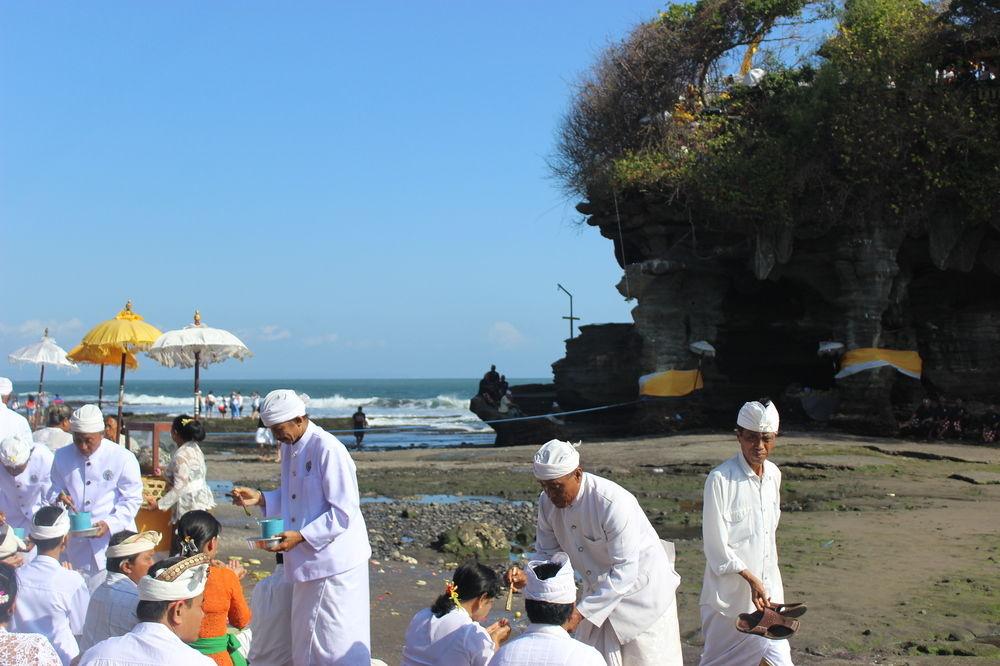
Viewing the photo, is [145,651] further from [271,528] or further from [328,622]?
[328,622]

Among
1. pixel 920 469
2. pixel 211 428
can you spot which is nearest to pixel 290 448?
pixel 920 469

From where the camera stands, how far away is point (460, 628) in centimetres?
513

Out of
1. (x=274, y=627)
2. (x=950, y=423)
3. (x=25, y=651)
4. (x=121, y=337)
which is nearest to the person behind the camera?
(x=25, y=651)

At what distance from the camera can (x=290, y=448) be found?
611 cm

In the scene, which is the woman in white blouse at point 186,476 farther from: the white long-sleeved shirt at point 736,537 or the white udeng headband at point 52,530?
the white long-sleeved shirt at point 736,537

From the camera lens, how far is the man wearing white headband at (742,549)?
586cm

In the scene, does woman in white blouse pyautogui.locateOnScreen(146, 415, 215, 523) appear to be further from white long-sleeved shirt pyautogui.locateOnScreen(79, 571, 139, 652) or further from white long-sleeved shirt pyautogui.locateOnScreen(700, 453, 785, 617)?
white long-sleeved shirt pyautogui.locateOnScreen(700, 453, 785, 617)

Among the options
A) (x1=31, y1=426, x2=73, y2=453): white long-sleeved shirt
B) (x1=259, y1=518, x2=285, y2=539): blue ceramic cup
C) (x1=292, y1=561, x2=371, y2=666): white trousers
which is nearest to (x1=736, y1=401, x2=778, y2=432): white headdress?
(x1=292, y1=561, x2=371, y2=666): white trousers

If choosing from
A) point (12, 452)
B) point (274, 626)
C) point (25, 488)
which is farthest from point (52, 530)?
point (25, 488)

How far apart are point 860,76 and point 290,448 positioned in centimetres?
2015

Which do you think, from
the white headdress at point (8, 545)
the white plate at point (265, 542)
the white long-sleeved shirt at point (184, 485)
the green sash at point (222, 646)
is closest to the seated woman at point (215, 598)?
the green sash at point (222, 646)

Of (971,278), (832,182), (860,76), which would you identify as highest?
(860,76)

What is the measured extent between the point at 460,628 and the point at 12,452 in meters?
4.32

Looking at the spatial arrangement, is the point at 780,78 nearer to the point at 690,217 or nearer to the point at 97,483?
the point at 690,217
